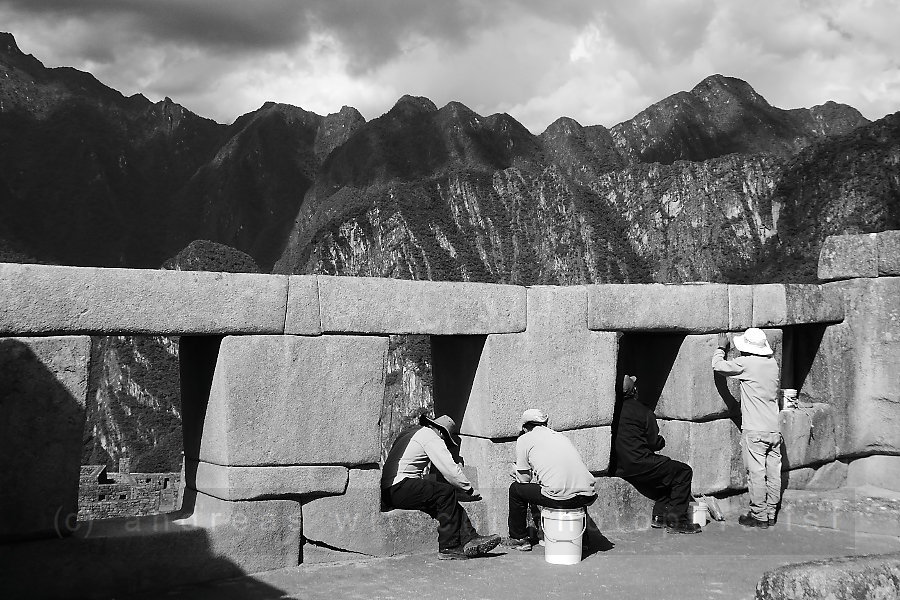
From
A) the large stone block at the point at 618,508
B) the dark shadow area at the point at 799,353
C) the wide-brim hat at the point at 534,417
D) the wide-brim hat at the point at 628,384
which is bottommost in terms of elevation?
the large stone block at the point at 618,508

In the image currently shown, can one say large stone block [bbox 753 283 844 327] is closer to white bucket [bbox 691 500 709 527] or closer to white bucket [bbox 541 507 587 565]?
white bucket [bbox 691 500 709 527]

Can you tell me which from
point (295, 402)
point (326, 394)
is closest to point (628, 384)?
point (326, 394)

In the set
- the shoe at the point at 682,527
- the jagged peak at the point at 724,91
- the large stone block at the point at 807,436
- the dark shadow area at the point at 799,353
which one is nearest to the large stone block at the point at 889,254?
the dark shadow area at the point at 799,353

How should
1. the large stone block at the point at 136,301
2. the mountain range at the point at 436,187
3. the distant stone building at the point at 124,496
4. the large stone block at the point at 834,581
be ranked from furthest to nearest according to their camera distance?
the mountain range at the point at 436,187
the distant stone building at the point at 124,496
the large stone block at the point at 136,301
the large stone block at the point at 834,581

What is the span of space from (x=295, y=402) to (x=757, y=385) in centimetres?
371

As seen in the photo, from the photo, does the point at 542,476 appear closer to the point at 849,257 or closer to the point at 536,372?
the point at 536,372

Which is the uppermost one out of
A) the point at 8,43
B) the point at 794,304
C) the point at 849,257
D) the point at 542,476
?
the point at 8,43

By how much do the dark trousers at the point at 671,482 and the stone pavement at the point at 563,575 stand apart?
302 millimetres

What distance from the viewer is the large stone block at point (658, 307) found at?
6402mm

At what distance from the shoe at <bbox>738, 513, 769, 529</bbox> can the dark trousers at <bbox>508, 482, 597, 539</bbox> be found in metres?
1.83

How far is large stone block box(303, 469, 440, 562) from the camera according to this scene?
5.30 m

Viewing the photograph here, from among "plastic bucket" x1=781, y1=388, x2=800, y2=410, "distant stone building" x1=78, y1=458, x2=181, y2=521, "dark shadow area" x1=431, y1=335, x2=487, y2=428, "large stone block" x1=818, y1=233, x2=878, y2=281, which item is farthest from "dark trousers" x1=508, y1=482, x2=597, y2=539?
"distant stone building" x1=78, y1=458, x2=181, y2=521

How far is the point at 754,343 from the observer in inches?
266

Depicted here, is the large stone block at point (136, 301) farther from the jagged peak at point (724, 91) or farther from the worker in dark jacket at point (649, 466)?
the jagged peak at point (724, 91)
